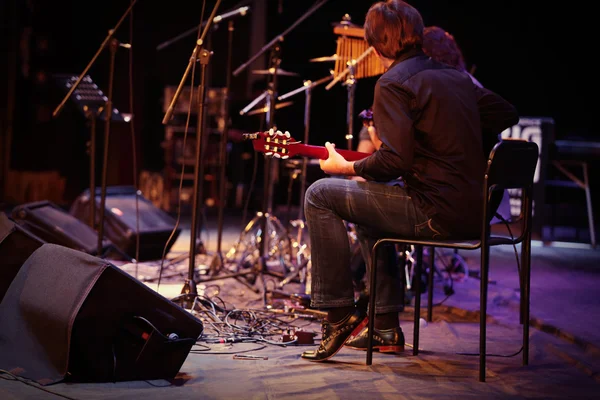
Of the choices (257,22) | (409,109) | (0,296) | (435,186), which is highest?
(257,22)

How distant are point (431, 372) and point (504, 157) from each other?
2.96 feet

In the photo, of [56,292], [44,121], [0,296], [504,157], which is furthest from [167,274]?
[44,121]

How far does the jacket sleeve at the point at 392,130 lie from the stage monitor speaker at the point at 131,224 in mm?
3094

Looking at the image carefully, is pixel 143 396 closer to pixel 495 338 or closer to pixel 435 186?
pixel 435 186

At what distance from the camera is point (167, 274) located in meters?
5.45

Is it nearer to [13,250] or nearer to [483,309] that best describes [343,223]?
[483,309]

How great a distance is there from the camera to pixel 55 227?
17.9ft

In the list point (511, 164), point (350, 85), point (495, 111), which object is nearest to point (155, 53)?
point (350, 85)

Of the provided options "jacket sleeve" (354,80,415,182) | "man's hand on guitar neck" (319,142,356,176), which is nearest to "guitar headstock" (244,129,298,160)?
"man's hand on guitar neck" (319,142,356,176)

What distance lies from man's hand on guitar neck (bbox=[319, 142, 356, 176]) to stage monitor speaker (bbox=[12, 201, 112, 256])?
8.81ft

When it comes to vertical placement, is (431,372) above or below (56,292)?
below

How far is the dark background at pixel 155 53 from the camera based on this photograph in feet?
31.2

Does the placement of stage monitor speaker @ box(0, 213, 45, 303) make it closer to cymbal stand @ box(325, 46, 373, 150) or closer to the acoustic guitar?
the acoustic guitar

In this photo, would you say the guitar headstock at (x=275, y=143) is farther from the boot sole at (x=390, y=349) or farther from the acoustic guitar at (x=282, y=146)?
the boot sole at (x=390, y=349)
